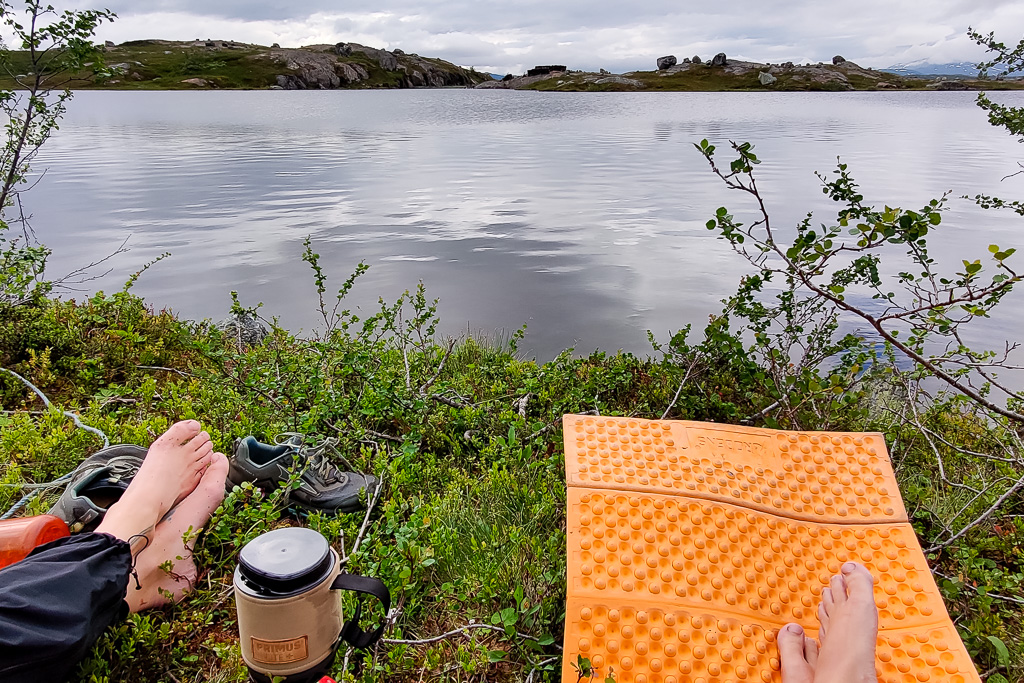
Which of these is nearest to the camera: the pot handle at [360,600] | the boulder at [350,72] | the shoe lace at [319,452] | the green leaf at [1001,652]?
the pot handle at [360,600]

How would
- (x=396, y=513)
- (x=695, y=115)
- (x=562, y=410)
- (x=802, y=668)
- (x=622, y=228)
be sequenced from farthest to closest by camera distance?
(x=695, y=115) < (x=622, y=228) < (x=562, y=410) < (x=396, y=513) < (x=802, y=668)

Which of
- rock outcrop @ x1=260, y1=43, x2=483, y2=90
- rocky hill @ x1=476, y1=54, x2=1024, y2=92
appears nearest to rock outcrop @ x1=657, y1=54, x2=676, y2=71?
rocky hill @ x1=476, y1=54, x2=1024, y2=92

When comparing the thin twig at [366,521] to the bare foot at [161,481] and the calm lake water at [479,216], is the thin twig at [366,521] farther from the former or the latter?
Answer: the calm lake water at [479,216]

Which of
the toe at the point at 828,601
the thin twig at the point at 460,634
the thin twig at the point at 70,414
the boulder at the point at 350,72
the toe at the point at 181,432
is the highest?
the boulder at the point at 350,72

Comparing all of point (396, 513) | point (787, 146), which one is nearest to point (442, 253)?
point (396, 513)

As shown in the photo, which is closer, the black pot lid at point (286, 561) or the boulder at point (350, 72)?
the black pot lid at point (286, 561)

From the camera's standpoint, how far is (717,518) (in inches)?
98.2

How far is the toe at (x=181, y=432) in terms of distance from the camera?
9.05 ft

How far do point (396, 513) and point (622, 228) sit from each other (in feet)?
25.8

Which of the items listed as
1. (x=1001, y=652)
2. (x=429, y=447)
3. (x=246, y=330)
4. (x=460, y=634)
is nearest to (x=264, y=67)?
(x=246, y=330)

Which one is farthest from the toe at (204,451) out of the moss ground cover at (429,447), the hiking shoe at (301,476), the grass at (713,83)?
the grass at (713,83)

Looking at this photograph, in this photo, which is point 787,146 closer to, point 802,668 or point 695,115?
point 695,115

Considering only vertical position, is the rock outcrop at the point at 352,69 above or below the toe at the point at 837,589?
above

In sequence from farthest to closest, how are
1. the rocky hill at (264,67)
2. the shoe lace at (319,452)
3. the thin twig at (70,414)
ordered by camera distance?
the rocky hill at (264,67)
the thin twig at (70,414)
the shoe lace at (319,452)
